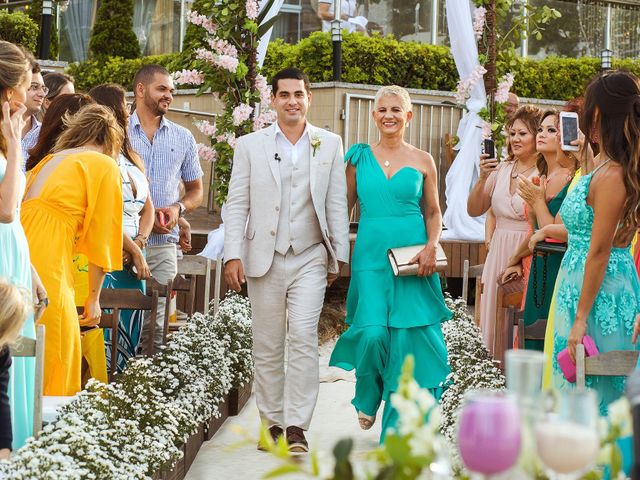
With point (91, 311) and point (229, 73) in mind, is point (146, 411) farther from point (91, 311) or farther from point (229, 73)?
point (229, 73)

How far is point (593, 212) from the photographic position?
161 inches

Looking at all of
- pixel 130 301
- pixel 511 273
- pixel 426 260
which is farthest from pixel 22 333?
pixel 511 273

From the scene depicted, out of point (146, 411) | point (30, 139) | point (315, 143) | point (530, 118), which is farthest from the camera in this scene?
point (530, 118)

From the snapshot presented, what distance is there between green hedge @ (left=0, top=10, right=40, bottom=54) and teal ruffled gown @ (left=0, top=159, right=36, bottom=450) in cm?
1400

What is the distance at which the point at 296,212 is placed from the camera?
20.5ft

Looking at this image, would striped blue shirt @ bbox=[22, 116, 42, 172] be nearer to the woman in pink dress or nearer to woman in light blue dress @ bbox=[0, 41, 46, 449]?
woman in light blue dress @ bbox=[0, 41, 46, 449]

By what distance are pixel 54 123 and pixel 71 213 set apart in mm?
952

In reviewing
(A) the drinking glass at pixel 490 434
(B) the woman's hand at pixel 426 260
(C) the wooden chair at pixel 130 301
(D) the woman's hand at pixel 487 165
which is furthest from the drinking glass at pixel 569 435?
(D) the woman's hand at pixel 487 165

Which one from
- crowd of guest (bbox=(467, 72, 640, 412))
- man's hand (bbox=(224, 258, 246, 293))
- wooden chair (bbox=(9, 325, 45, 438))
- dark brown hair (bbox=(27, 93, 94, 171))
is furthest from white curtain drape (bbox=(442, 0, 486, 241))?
wooden chair (bbox=(9, 325, 45, 438))

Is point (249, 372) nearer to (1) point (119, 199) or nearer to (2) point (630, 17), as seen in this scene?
(1) point (119, 199)

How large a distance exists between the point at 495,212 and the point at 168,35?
11290 millimetres

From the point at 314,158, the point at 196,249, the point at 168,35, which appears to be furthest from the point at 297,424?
the point at 168,35

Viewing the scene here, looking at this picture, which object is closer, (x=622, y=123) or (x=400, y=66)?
(x=622, y=123)

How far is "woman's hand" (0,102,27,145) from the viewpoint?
4156 mm
